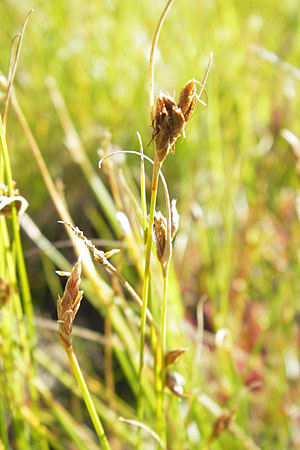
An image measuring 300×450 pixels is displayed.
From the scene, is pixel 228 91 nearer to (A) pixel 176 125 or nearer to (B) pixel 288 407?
(B) pixel 288 407

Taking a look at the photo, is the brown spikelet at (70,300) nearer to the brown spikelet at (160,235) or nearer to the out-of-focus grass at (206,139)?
the brown spikelet at (160,235)

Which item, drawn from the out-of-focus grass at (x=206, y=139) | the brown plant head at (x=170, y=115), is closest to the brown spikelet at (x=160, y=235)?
the brown plant head at (x=170, y=115)

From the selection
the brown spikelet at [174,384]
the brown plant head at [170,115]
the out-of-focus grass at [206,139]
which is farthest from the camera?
the out-of-focus grass at [206,139]

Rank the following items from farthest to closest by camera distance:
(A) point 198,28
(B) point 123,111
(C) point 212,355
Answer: (B) point 123,111 → (A) point 198,28 → (C) point 212,355

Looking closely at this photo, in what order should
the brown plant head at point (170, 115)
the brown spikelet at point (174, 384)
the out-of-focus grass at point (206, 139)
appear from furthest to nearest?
the out-of-focus grass at point (206, 139)
the brown spikelet at point (174, 384)
the brown plant head at point (170, 115)

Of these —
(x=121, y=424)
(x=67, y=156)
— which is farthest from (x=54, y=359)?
(x=67, y=156)

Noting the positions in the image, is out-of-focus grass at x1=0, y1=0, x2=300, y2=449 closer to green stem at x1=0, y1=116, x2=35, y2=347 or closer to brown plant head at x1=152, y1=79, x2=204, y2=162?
green stem at x1=0, y1=116, x2=35, y2=347

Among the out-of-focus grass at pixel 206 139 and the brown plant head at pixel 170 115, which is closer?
the brown plant head at pixel 170 115

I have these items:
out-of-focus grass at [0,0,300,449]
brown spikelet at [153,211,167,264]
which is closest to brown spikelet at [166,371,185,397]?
brown spikelet at [153,211,167,264]

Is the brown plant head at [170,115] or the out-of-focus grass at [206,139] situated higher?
the brown plant head at [170,115]
